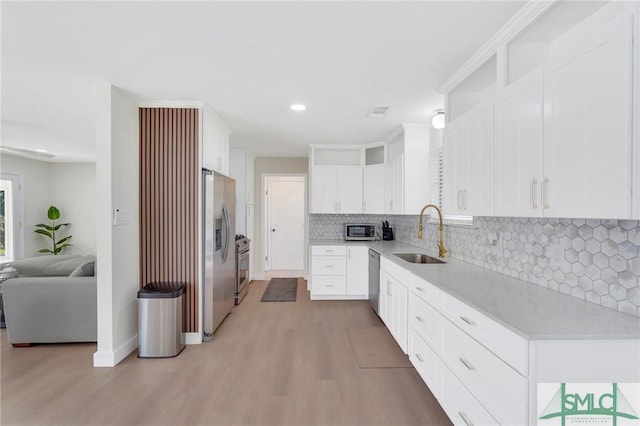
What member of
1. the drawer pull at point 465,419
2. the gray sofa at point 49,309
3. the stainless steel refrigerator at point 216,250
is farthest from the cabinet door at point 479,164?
the gray sofa at point 49,309

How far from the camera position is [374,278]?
4.14 metres

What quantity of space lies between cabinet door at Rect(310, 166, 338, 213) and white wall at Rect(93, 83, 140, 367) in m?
2.73

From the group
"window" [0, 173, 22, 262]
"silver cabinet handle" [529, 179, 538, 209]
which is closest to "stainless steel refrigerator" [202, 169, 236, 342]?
"silver cabinet handle" [529, 179, 538, 209]

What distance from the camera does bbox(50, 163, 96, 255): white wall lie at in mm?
7047

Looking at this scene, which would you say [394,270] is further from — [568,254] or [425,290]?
[568,254]

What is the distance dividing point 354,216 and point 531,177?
3.97m

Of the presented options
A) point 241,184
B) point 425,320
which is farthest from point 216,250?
point 241,184

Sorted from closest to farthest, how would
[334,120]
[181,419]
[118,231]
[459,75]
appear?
[181,419] < [459,75] < [118,231] < [334,120]

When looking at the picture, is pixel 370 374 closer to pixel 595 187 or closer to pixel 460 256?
pixel 460 256

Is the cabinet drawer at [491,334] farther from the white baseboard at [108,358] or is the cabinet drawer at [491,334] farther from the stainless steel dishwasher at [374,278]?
the white baseboard at [108,358]

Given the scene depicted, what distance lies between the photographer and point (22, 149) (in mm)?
5727

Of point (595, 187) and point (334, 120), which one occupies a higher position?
point (334, 120)

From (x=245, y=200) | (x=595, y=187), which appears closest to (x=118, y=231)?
(x=245, y=200)
